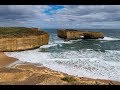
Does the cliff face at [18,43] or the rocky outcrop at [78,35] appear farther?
the rocky outcrop at [78,35]

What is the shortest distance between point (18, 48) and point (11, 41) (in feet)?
3.75

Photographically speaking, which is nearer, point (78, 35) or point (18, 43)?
point (18, 43)

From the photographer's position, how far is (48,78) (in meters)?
9.83

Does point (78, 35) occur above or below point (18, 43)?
below

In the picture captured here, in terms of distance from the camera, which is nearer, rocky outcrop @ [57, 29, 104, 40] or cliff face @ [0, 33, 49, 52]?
cliff face @ [0, 33, 49, 52]

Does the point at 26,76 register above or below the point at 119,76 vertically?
above

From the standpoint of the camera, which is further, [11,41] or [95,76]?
[11,41]

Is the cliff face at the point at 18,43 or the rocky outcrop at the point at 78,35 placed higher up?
the cliff face at the point at 18,43

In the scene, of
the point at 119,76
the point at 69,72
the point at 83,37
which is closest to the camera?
the point at 119,76

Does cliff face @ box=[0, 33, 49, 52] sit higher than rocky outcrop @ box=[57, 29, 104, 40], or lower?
higher
